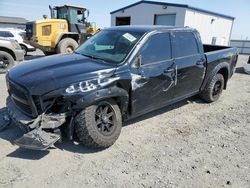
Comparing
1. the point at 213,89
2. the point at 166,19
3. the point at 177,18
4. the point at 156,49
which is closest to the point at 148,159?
the point at 156,49

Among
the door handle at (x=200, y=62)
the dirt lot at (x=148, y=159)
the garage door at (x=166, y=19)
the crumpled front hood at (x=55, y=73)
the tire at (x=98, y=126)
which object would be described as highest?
the garage door at (x=166, y=19)

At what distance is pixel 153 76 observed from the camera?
4.21 metres

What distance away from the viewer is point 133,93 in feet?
13.0

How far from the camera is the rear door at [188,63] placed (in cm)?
481

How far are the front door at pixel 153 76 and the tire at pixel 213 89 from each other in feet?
5.17

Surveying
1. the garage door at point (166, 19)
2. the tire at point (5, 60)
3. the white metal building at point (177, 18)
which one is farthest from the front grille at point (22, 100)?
the garage door at point (166, 19)

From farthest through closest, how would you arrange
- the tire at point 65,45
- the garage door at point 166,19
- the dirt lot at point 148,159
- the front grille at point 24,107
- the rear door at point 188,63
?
the garage door at point 166,19
the tire at point 65,45
the rear door at point 188,63
the front grille at point 24,107
the dirt lot at point 148,159

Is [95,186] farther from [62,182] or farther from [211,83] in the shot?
[211,83]

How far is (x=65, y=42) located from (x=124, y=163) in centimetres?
1024

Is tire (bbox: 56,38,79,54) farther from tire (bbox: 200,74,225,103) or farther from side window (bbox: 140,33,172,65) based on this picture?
side window (bbox: 140,33,172,65)

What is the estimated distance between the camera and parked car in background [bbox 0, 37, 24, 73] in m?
8.91

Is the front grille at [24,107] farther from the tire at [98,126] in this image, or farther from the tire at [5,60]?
the tire at [5,60]

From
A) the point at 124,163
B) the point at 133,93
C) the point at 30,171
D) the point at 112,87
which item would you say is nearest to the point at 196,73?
the point at 133,93

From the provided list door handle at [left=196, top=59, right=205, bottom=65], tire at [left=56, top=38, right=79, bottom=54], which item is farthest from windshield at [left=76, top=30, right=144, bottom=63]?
tire at [left=56, top=38, right=79, bottom=54]
